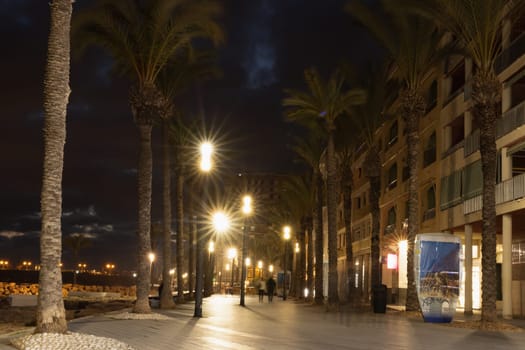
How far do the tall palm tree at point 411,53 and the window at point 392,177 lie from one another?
2200cm

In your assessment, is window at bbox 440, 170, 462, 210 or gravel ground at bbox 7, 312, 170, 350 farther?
window at bbox 440, 170, 462, 210

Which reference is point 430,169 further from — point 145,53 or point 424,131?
point 145,53

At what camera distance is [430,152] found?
147 ft

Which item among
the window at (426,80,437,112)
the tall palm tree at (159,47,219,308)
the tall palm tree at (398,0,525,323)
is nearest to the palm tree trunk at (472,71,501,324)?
the tall palm tree at (398,0,525,323)

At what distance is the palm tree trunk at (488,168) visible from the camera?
25.0 m

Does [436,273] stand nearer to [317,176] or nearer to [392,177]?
[317,176]

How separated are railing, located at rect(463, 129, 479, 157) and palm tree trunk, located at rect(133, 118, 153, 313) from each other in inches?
636

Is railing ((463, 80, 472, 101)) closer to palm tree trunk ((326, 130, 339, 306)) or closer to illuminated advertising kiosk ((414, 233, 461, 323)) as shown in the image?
palm tree trunk ((326, 130, 339, 306))

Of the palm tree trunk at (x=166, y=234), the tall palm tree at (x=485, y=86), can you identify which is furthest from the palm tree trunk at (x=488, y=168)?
the palm tree trunk at (x=166, y=234)

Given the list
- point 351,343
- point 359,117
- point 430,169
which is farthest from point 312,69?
point 351,343

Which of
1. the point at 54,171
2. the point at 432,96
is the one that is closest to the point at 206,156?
the point at 54,171

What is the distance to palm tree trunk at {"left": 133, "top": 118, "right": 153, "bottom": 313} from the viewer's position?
26297 mm

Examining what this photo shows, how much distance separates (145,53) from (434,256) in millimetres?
12126

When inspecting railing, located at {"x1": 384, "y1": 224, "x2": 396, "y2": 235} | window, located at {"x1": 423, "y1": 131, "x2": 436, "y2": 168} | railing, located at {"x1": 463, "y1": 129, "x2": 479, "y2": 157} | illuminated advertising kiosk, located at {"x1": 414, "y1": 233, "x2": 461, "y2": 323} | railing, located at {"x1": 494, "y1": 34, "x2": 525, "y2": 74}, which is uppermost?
railing, located at {"x1": 494, "y1": 34, "x2": 525, "y2": 74}
